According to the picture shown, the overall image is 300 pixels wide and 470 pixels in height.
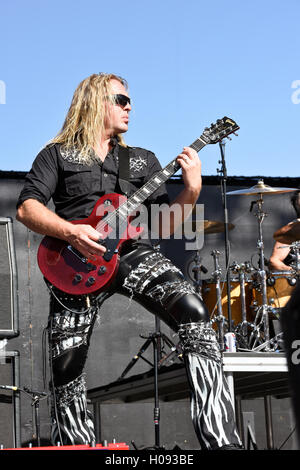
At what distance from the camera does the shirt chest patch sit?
9.75ft

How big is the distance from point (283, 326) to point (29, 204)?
229 cm

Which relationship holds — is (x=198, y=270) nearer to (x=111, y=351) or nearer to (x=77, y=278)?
(x=111, y=351)

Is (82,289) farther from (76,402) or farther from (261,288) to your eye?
(261,288)

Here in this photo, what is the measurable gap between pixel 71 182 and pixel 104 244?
34 cm

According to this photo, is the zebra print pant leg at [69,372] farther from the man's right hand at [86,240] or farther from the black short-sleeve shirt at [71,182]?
the black short-sleeve shirt at [71,182]

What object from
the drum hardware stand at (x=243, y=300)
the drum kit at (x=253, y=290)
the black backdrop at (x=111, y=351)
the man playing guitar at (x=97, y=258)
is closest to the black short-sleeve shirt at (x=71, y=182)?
the man playing guitar at (x=97, y=258)

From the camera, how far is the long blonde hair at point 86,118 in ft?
9.68

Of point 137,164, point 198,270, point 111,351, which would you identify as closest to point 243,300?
point 198,270

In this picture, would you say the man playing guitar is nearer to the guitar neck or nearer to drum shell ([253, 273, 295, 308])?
the guitar neck

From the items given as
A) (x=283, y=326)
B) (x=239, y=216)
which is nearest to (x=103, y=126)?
(x=283, y=326)

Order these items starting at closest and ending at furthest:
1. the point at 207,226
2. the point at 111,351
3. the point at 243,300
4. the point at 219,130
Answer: the point at 219,130 → the point at 243,300 → the point at 207,226 → the point at 111,351

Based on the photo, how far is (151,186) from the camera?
9.56 feet

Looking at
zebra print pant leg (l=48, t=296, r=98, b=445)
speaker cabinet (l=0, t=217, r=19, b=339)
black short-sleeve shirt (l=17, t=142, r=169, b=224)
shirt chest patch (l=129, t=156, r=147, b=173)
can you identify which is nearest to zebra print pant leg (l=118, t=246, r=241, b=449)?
zebra print pant leg (l=48, t=296, r=98, b=445)

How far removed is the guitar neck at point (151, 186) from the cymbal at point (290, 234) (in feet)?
11.1
